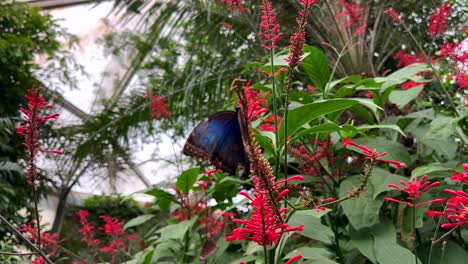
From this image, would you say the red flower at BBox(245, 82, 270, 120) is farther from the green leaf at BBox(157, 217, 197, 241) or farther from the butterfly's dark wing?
the green leaf at BBox(157, 217, 197, 241)

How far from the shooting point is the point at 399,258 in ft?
3.26

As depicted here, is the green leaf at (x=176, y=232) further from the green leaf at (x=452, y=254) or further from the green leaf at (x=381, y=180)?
the green leaf at (x=452, y=254)

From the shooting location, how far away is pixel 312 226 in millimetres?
986

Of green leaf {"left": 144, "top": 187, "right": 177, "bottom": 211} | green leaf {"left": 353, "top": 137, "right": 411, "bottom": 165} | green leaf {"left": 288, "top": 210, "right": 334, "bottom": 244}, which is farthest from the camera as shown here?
green leaf {"left": 144, "top": 187, "right": 177, "bottom": 211}

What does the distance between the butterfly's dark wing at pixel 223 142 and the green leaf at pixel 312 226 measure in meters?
0.24

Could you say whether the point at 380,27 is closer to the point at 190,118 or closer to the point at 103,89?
the point at 190,118

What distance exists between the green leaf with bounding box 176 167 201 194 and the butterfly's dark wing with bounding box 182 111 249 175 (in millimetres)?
549

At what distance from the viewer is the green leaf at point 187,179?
140 centimetres

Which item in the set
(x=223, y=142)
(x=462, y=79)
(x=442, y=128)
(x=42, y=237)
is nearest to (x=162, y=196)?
(x=42, y=237)

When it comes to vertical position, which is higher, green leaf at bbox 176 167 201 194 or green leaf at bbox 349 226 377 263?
green leaf at bbox 176 167 201 194

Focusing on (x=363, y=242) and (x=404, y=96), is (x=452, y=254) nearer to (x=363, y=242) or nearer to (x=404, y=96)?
(x=363, y=242)

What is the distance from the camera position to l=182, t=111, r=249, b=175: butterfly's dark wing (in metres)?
0.82

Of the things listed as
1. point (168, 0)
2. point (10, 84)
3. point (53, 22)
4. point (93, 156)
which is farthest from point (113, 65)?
point (168, 0)

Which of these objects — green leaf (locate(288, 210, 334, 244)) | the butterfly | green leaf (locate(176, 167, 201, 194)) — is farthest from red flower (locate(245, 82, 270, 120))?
green leaf (locate(176, 167, 201, 194))
